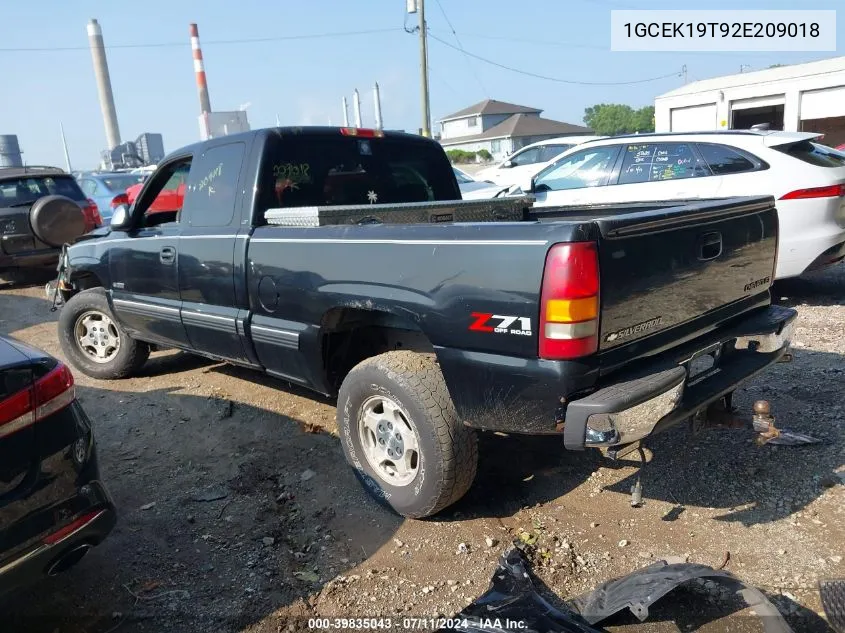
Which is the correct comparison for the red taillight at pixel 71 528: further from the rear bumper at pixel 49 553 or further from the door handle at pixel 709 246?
the door handle at pixel 709 246

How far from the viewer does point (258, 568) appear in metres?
2.97

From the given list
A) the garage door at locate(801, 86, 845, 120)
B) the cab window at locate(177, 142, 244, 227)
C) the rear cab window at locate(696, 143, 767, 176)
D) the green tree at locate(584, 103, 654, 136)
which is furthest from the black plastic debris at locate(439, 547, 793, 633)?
the green tree at locate(584, 103, 654, 136)

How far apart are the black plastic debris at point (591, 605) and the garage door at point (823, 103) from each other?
21.1m

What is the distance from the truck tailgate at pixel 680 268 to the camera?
8.45 ft

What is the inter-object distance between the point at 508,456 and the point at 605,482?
597mm

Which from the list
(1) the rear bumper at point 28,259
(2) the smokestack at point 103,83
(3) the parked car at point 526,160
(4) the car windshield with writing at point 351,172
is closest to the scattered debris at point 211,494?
(4) the car windshield with writing at point 351,172

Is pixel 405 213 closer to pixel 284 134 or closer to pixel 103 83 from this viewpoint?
pixel 284 134

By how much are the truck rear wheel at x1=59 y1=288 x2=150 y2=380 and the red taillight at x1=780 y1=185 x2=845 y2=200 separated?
6.02 m

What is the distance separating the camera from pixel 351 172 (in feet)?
14.3

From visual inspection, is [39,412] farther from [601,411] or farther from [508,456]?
[508,456]

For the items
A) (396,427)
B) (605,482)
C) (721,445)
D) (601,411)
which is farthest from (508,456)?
(601,411)

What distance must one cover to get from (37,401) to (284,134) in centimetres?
224

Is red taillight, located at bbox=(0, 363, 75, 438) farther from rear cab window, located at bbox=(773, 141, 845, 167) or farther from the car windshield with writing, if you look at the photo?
rear cab window, located at bbox=(773, 141, 845, 167)

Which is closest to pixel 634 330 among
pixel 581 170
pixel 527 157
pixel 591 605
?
pixel 591 605
